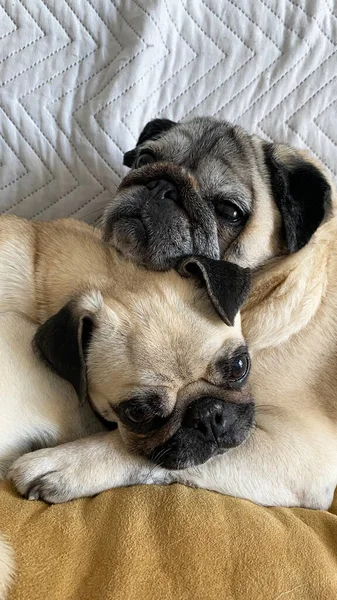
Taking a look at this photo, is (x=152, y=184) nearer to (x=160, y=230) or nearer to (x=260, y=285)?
(x=160, y=230)

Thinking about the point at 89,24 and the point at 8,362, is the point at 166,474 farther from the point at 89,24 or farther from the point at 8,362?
the point at 89,24

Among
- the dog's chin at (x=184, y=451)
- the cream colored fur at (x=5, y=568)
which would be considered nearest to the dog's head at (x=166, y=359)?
the dog's chin at (x=184, y=451)

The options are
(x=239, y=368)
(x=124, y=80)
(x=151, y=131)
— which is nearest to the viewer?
(x=239, y=368)

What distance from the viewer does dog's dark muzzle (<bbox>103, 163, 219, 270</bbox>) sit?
1901mm

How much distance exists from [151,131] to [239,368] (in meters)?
1.15

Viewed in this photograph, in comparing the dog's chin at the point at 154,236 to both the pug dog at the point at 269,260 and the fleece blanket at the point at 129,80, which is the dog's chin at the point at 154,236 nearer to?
the pug dog at the point at 269,260

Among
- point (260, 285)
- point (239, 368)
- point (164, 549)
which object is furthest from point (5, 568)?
point (260, 285)

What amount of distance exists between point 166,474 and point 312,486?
0.45 metres

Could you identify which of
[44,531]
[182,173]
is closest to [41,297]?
[182,173]

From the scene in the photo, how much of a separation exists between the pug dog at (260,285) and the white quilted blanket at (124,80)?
0.54 meters

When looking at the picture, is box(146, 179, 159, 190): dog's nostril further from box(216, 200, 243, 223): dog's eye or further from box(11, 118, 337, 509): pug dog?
box(216, 200, 243, 223): dog's eye

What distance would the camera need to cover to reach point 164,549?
1434 mm

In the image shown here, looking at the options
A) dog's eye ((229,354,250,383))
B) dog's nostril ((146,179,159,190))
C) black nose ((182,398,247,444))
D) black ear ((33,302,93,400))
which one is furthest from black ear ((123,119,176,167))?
black nose ((182,398,247,444))

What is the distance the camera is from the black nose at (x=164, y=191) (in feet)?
6.55
